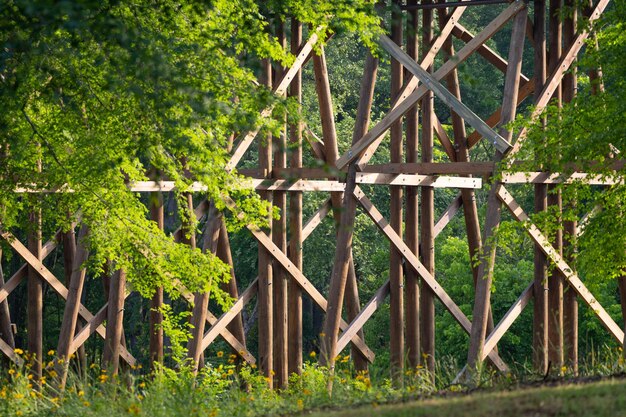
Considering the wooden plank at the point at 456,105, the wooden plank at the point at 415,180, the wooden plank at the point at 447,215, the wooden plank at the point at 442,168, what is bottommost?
the wooden plank at the point at 447,215

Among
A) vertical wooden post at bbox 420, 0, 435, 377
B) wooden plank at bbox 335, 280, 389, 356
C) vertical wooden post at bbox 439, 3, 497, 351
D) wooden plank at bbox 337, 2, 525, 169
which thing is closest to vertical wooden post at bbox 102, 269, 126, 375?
wooden plank at bbox 335, 280, 389, 356

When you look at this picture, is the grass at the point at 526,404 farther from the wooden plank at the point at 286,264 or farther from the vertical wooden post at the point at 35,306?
the vertical wooden post at the point at 35,306

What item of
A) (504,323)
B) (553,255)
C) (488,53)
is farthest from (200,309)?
(488,53)

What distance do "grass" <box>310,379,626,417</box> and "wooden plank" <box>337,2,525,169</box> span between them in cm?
639

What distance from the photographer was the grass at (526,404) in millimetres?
7312

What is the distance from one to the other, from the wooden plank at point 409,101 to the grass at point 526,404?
639 centimetres

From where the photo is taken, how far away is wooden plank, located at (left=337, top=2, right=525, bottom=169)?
14.3 m

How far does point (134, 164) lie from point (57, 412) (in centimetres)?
405

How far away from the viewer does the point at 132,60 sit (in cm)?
708

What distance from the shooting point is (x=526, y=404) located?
756 cm

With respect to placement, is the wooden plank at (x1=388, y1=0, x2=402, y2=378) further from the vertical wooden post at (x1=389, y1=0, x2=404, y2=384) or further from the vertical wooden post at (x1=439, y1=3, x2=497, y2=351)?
the vertical wooden post at (x1=439, y1=3, x2=497, y2=351)

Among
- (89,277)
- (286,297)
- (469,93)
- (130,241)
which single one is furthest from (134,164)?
(469,93)

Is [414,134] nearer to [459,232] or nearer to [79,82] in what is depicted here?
[79,82]

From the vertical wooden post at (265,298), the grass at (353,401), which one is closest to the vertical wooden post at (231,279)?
the vertical wooden post at (265,298)
